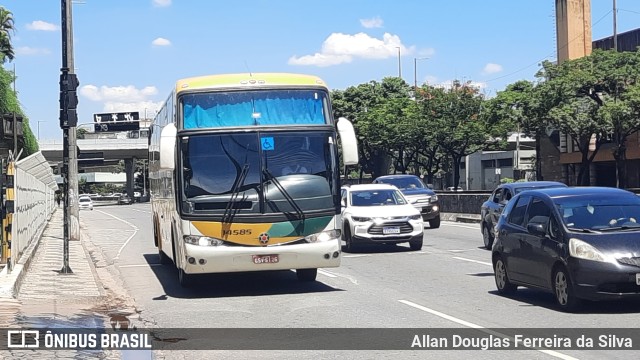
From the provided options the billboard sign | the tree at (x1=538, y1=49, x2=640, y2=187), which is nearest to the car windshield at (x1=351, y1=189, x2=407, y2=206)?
the tree at (x1=538, y1=49, x2=640, y2=187)

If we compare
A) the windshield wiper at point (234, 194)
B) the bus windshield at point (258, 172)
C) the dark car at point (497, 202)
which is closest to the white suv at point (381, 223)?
the dark car at point (497, 202)

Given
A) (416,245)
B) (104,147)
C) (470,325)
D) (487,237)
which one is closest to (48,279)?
(416,245)

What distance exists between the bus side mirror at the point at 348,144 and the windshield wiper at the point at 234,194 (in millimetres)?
1574

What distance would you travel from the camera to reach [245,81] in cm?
1505

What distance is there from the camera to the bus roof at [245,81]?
15.0 meters

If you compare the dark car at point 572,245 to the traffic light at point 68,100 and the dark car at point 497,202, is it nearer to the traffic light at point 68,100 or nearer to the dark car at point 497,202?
the dark car at point 497,202

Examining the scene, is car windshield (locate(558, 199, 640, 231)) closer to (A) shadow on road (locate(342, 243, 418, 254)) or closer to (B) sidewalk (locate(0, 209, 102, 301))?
(B) sidewalk (locate(0, 209, 102, 301))

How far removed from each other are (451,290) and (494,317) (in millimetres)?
3104

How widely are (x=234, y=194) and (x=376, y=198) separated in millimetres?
9522

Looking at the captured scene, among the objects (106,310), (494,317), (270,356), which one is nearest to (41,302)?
(106,310)

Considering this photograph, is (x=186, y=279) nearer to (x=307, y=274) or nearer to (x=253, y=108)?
(x=307, y=274)

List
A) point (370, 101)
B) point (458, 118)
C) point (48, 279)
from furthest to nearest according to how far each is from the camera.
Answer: point (370, 101)
point (458, 118)
point (48, 279)

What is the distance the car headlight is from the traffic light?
36.5 ft

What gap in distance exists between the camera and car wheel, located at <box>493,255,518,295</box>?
13752mm
